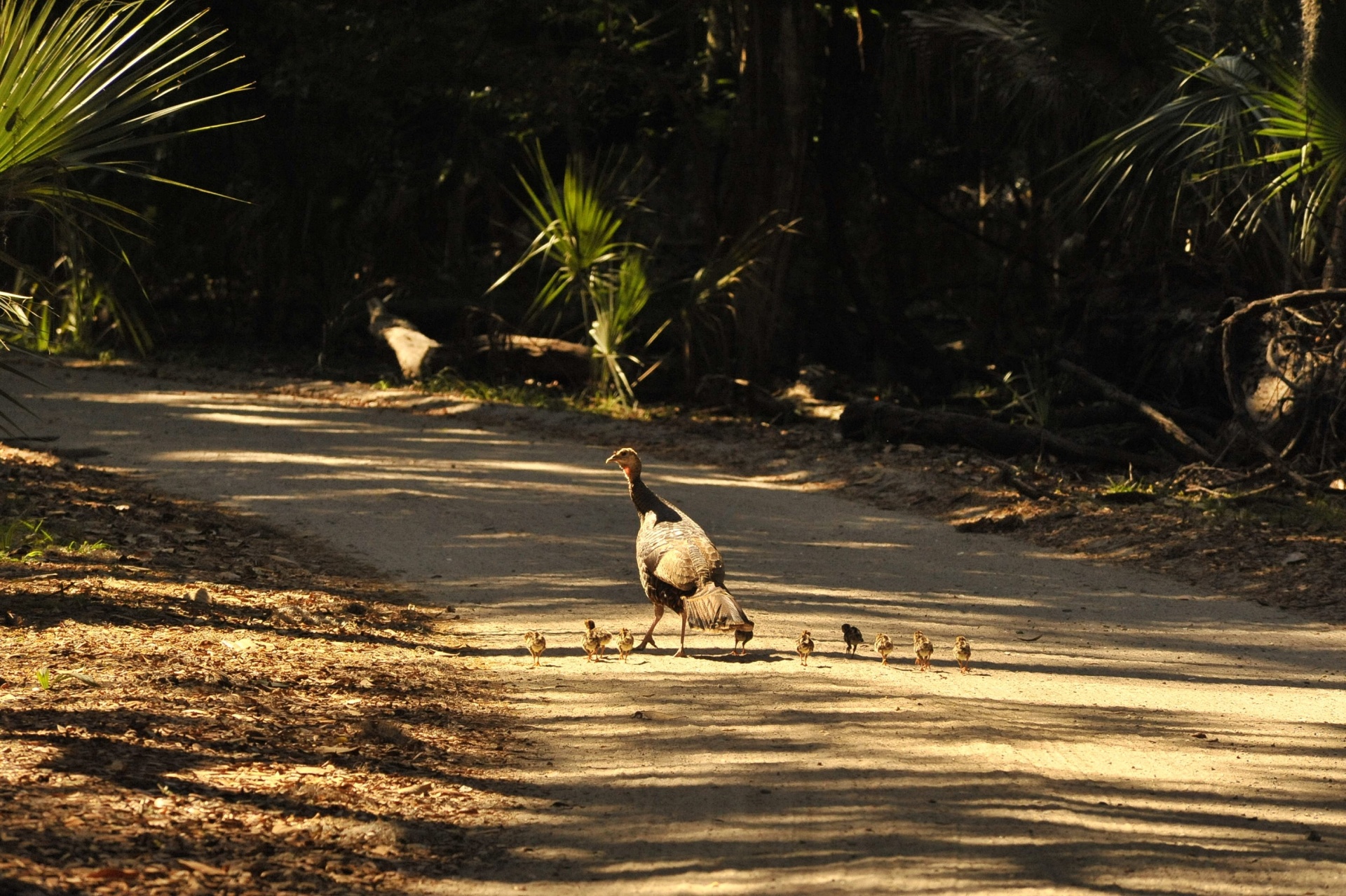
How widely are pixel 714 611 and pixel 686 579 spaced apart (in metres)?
0.21

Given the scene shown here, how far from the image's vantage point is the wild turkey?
20.2ft

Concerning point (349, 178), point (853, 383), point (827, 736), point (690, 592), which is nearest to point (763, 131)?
point (853, 383)

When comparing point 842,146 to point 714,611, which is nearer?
point 714,611

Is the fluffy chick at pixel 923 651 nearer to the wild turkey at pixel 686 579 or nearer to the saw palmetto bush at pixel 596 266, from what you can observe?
the wild turkey at pixel 686 579

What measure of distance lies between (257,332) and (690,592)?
1681 centimetres

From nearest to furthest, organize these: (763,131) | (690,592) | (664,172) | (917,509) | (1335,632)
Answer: (690,592) → (1335,632) → (917,509) → (763,131) → (664,172)

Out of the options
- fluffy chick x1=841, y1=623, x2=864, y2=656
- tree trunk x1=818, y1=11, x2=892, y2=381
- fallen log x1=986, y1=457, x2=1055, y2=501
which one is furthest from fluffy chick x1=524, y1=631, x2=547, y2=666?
tree trunk x1=818, y1=11, x2=892, y2=381

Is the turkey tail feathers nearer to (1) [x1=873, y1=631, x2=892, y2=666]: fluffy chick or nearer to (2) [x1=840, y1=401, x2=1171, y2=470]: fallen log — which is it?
(1) [x1=873, y1=631, x2=892, y2=666]: fluffy chick

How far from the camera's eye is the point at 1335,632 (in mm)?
7531

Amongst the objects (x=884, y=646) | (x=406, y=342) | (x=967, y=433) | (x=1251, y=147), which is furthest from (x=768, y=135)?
(x=884, y=646)

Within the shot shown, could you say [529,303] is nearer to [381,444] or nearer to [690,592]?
[381,444]

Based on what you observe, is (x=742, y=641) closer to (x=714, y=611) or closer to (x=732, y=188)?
(x=714, y=611)

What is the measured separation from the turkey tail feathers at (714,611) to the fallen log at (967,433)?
6625 millimetres

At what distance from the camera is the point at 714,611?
6.16 m
